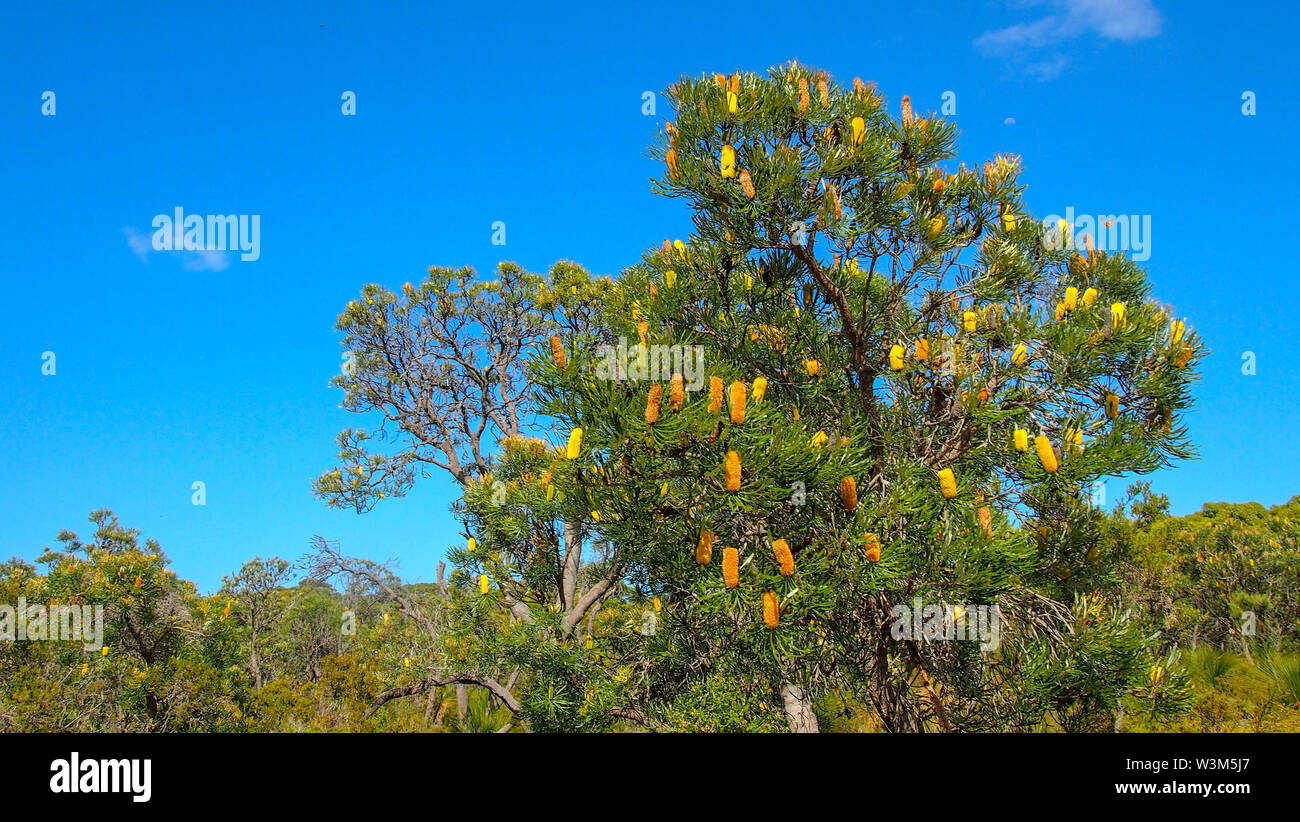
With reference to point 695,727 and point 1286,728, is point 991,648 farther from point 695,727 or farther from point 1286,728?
point 1286,728

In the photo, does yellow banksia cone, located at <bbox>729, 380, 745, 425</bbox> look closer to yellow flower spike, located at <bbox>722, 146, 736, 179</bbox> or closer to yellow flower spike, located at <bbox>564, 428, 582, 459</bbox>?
yellow flower spike, located at <bbox>564, 428, 582, 459</bbox>

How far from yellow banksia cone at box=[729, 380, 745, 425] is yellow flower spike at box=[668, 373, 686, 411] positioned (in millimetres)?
168

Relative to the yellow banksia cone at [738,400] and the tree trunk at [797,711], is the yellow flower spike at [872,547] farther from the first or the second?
the tree trunk at [797,711]

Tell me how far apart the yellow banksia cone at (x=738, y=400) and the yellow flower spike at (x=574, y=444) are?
0.56 metres

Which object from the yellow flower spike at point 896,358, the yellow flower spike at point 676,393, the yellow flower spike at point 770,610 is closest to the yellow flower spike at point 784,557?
the yellow flower spike at point 770,610

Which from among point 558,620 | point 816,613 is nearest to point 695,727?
point 816,613

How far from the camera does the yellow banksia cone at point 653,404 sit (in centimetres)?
227

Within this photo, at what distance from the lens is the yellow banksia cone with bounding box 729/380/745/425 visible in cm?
231

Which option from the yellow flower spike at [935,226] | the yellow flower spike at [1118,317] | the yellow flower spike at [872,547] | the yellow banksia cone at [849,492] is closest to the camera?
the yellow flower spike at [872,547]

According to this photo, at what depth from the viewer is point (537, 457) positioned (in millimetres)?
5754

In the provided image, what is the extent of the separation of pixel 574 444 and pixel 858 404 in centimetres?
165
